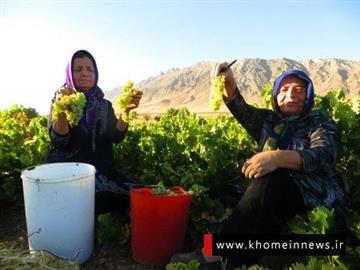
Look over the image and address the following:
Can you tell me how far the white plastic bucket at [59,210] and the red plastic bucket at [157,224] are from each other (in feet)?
1.22

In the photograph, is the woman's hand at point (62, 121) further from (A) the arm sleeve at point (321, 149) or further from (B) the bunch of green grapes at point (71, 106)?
(A) the arm sleeve at point (321, 149)

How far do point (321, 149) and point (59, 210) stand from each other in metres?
1.85

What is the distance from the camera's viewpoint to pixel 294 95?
3193mm

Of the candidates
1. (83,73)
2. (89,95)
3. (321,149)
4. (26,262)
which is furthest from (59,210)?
(321,149)

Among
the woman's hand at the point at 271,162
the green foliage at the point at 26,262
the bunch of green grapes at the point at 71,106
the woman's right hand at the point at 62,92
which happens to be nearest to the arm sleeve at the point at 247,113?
the woman's hand at the point at 271,162

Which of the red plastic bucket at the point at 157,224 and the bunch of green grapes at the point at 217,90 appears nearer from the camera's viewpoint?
the red plastic bucket at the point at 157,224

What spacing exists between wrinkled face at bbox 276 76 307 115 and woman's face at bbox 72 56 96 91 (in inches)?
69.6

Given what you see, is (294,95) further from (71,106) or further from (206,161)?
(71,106)

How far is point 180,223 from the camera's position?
3184 mm

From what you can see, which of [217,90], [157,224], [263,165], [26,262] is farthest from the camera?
[217,90]

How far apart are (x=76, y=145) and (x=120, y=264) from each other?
3.67 feet

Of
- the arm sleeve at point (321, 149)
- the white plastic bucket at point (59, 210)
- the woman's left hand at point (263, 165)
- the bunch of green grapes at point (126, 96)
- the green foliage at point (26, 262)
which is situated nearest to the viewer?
the green foliage at point (26, 262)

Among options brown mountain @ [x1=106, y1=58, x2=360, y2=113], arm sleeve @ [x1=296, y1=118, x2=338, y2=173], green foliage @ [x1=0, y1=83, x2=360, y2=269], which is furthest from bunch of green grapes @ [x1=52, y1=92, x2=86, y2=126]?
brown mountain @ [x1=106, y1=58, x2=360, y2=113]

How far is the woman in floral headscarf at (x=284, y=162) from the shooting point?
2756 millimetres
